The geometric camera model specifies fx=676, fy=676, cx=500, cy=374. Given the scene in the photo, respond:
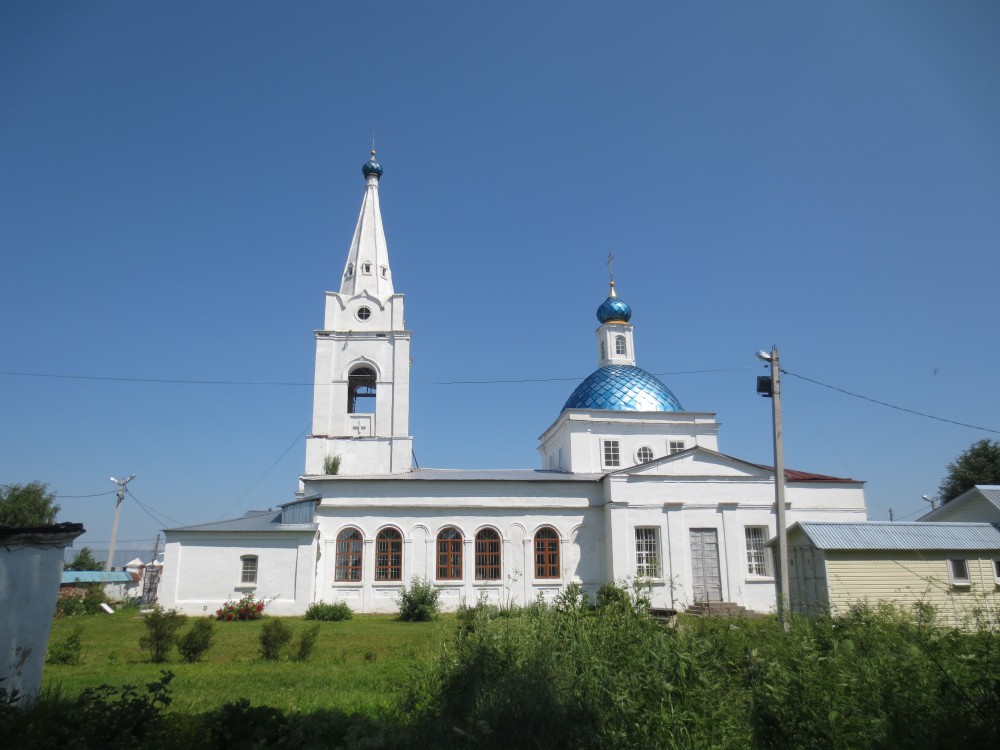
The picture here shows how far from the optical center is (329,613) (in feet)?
76.4

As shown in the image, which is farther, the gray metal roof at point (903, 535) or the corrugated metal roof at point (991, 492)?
the corrugated metal roof at point (991, 492)

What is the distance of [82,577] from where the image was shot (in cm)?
4194

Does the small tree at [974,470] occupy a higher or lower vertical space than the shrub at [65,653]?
higher

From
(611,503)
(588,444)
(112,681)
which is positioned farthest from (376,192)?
(112,681)

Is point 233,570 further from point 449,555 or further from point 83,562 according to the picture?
point 83,562

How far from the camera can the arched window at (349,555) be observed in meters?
25.6

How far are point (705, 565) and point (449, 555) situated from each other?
9.70 meters

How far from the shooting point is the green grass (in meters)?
10.2

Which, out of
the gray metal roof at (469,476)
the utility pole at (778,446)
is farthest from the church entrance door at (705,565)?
the utility pole at (778,446)

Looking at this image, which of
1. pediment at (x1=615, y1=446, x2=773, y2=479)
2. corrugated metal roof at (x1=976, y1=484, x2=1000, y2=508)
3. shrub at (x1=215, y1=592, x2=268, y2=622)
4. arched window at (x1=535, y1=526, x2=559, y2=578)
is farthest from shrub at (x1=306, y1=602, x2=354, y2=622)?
corrugated metal roof at (x1=976, y1=484, x2=1000, y2=508)

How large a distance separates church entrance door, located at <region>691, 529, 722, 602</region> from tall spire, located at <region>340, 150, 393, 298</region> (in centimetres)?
1779

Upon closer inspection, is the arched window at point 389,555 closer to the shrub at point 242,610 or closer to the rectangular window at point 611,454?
the shrub at point 242,610

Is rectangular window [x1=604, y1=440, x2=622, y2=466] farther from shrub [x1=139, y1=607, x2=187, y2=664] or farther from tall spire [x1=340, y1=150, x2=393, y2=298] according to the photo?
shrub [x1=139, y1=607, x2=187, y2=664]

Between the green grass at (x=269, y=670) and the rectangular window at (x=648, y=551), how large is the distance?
941cm
